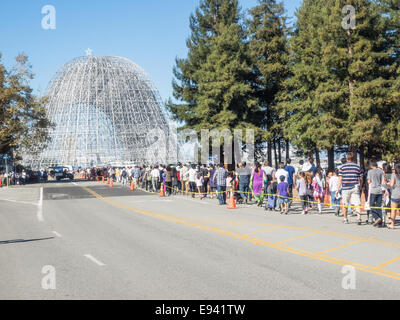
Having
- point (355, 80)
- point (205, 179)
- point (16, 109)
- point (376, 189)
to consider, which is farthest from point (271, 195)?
point (16, 109)

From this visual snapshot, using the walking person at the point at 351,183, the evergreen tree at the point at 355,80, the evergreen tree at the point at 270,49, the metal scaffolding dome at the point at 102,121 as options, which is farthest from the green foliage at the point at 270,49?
the metal scaffolding dome at the point at 102,121

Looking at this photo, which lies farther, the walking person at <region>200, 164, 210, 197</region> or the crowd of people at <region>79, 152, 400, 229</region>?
the walking person at <region>200, 164, 210, 197</region>

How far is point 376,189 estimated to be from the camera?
43.0 feet

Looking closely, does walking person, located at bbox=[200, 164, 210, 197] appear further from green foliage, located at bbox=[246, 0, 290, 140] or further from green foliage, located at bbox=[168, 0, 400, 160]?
green foliage, located at bbox=[246, 0, 290, 140]

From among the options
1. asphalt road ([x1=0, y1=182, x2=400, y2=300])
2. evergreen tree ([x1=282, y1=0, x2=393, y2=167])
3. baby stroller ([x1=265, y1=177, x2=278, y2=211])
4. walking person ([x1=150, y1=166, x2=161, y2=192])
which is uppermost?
evergreen tree ([x1=282, y1=0, x2=393, y2=167])

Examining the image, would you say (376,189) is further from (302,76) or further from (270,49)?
(270,49)

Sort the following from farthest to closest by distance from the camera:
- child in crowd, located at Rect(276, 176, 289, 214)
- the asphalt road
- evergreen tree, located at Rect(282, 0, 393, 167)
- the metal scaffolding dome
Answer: the metal scaffolding dome, evergreen tree, located at Rect(282, 0, 393, 167), child in crowd, located at Rect(276, 176, 289, 214), the asphalt road

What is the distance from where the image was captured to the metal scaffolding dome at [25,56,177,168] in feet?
329

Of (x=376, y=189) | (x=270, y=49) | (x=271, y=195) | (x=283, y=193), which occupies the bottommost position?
(x=271, y=195)

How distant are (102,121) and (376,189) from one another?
95.6 meters

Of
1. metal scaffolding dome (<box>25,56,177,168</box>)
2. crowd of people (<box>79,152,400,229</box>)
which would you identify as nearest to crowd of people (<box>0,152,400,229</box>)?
crowd of people (<box>79,152,400,229</box>)

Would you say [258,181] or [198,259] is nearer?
[198,259]

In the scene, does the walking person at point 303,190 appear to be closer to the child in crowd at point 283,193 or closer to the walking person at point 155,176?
the child in crowd at point 283,193
